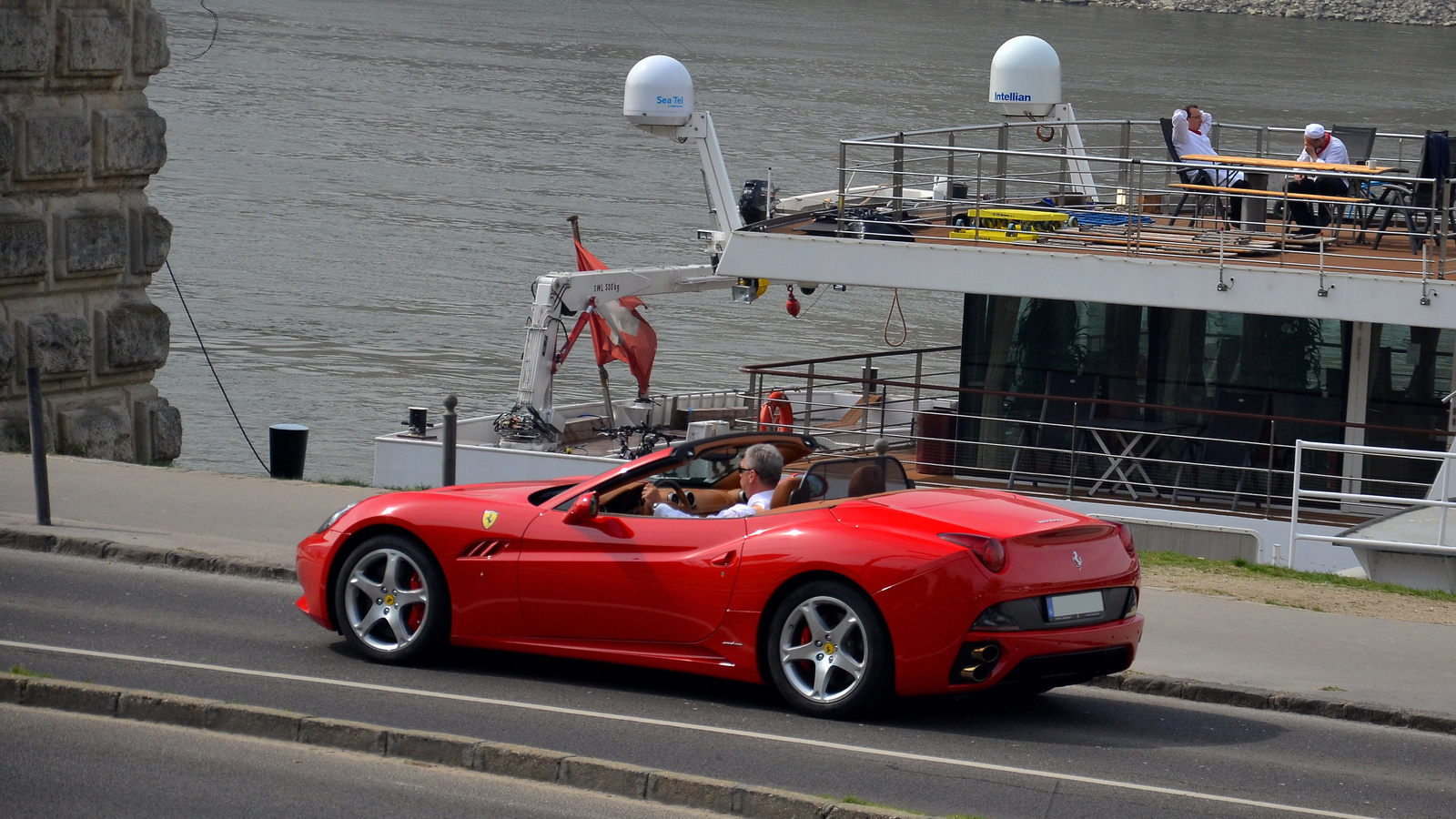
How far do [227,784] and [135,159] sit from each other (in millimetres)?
10106

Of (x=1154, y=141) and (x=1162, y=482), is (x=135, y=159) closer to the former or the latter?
(x=1162, y=482)

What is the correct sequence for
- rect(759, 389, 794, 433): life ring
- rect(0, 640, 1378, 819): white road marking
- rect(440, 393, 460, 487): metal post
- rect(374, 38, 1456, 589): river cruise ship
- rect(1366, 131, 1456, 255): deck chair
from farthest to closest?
1. rect(759, 389, 794, 433): life ring
2. rect(1366, 131, 1456, 255): deck chair
3. rect(374, 38, 1456, 589): river cruise ship
4. rect(440, 393, 460, 487): metal post
5. rect(0, 640, 1378, 819): white road marking

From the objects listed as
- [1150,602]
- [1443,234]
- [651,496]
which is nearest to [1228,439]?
[1443,234]

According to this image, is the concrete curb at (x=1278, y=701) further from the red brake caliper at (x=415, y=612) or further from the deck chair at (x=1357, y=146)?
the deck chair at (x=1357, y=146)

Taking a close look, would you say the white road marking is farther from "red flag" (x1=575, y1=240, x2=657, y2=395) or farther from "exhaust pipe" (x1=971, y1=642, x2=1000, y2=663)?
"red flag" (x1=575, y1=240, x2=657, y2=395)

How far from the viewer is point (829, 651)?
23.2 feet

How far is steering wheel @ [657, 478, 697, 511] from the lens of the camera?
7.76 metres

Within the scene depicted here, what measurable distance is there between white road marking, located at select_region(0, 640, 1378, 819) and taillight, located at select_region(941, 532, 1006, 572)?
0.77m

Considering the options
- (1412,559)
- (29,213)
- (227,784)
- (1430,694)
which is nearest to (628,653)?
(227,784)

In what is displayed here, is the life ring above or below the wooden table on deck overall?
below

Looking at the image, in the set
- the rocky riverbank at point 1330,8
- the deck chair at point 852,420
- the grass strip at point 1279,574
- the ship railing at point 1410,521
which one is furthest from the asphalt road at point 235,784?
the rocky riverbank at point 1330,8

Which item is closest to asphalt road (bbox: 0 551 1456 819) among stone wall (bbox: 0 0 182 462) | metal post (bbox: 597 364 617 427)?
stone wall (bbox: 0 0 182 462)

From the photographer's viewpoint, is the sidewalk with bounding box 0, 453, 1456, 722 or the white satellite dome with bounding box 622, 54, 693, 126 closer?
the sidewalk with bounding box 0, 453, 1456, 722

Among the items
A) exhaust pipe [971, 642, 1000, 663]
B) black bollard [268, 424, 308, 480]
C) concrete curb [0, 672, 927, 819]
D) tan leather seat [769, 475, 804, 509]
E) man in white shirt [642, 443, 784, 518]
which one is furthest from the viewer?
black bollard [268, 424, 308, 480]
